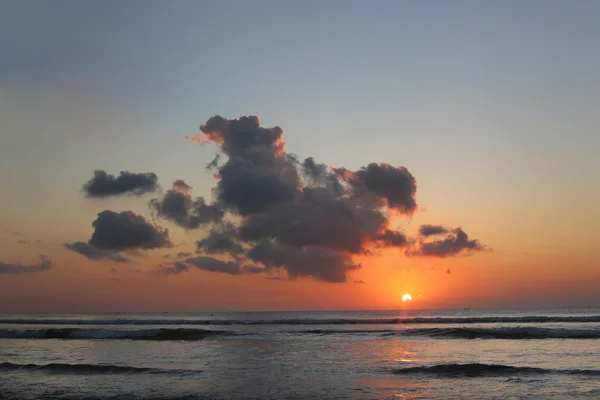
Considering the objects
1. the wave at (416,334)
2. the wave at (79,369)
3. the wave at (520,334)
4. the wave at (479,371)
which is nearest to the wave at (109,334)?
the wave at (416,334)

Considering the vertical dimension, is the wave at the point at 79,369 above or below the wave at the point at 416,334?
above

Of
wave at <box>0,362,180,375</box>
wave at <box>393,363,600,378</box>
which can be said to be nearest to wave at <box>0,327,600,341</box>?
wave at <box>393,363,600,378</box>

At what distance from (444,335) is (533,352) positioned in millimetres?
16100

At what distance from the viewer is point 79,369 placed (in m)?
26.3

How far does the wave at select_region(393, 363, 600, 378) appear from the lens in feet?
76.0

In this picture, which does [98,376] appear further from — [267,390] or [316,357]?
[316,357]

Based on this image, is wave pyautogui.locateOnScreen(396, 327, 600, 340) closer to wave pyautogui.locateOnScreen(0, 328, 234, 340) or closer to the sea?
the sea

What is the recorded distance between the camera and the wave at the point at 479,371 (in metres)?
23.2

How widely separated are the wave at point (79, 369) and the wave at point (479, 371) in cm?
1253

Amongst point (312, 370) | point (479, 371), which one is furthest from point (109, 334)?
point (479, 371)

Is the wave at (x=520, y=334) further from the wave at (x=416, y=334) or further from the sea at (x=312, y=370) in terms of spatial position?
the sea at (x=312, y=370)

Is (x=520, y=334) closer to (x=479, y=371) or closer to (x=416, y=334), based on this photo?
(x=416, y=334)

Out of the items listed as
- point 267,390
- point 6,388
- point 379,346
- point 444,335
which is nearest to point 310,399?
point 267,390

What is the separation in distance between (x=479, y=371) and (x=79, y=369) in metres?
20.5
